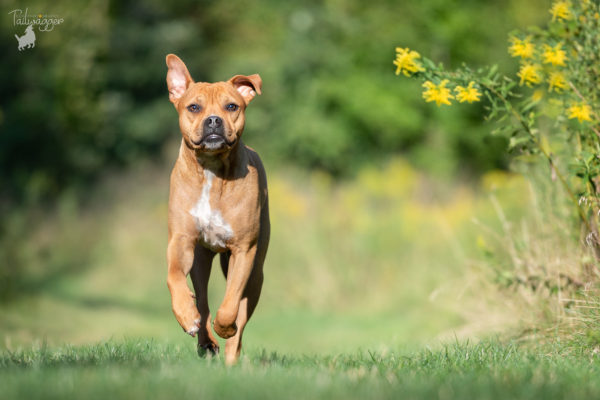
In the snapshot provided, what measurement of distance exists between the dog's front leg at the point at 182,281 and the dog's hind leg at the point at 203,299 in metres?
0.53

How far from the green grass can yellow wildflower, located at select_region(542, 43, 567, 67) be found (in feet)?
7.78

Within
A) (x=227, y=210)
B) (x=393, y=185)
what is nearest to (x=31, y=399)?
(x=227, y=210)

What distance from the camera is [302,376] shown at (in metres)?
4.68

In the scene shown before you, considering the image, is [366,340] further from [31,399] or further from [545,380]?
[31,399]

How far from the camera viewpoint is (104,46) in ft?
81.2

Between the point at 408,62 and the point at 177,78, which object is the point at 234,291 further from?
the point at 408,62

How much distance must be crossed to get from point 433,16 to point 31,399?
68.0 ft

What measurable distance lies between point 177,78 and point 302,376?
264 centimetres

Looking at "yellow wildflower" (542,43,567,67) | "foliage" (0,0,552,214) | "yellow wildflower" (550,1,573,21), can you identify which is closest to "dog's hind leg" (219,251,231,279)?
"yellow wildflower" (542,43,567,67)

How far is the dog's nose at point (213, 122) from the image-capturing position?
18.6 ft

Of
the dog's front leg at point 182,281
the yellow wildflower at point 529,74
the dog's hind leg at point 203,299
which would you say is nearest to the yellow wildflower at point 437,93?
the yellow wildflower at point 529,74

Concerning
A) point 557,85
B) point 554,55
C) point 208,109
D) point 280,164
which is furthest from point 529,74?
point 280,164

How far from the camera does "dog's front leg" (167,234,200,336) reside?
5422mm

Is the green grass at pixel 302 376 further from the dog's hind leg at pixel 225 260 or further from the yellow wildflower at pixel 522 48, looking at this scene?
the yellow wildflower at pixel 522 48
